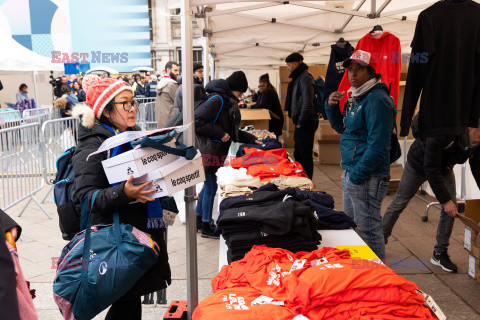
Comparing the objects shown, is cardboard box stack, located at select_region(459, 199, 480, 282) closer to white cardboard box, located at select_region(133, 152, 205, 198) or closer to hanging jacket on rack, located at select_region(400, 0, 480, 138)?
hanging jacket on rack, located at select_region(400, 0, 480, 138)

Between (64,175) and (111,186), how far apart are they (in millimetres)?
304

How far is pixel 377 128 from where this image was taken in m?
3.06

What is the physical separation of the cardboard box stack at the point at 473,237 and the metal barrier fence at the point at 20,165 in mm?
5302

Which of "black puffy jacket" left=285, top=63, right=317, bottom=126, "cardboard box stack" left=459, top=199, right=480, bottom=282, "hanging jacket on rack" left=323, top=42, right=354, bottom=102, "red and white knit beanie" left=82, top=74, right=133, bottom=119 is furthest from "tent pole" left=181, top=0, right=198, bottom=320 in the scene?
"black puffy jacket" left=285, top=63, right=317, bottom=126

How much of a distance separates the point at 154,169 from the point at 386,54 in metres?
2.93

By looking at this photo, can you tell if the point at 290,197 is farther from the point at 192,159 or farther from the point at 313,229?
the point at 192,159

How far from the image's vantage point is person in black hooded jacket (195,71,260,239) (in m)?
4.63

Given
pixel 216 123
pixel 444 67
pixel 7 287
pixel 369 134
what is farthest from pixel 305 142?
pixel 7 287

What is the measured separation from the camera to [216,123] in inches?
187

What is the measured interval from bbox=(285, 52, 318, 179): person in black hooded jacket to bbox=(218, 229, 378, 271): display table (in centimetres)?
395

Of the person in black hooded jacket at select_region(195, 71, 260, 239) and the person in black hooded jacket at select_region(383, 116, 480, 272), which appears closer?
the person in black hooded jacket at select_region(383, 116, 480, 272)

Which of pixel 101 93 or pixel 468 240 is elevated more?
pixel 101 93

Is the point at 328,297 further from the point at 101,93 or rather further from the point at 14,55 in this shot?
the point at 14,55

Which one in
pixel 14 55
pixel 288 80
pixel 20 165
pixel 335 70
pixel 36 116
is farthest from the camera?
pixel 288 80
